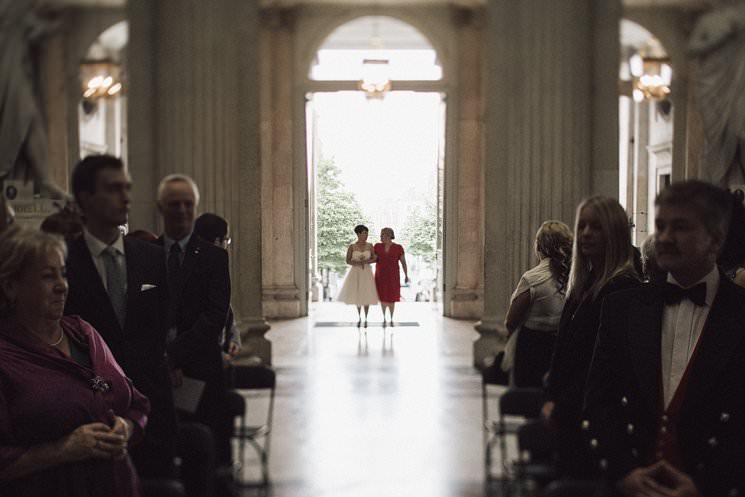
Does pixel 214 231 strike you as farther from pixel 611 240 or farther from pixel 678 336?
pixel 678 336

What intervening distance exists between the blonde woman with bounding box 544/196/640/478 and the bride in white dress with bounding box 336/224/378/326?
342 inches

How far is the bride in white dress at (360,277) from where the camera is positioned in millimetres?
11555

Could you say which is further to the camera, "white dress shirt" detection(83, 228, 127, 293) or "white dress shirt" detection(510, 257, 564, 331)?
"white dress shirt" detection(510, 257, 564, 331)

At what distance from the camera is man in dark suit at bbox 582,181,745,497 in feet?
6.38

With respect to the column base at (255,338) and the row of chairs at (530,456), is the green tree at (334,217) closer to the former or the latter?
the column base at (255,338)

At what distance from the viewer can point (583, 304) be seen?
269cm

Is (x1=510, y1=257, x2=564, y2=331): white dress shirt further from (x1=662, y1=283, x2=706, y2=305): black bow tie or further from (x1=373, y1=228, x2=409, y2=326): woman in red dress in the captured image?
(x1=373, y1=228, x2=409, y2=326): woman in red dress

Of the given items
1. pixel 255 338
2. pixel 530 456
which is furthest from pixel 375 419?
pixel 530 456

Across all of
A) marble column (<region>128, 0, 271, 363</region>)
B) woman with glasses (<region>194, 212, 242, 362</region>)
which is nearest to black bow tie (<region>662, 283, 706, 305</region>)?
woman with glasses (<region>194, 212, 242, 362</region>)

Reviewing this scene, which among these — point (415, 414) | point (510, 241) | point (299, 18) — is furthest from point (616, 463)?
point (299, 18)

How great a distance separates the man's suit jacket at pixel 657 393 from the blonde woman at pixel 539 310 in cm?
140

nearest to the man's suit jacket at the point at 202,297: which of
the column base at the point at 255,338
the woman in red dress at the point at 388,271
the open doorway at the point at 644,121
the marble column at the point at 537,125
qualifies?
the column base at the point at 255,338

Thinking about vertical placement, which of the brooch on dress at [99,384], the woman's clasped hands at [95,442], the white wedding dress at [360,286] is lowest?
the white wedding dress at [360,286]

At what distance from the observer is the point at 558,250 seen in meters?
3.54
